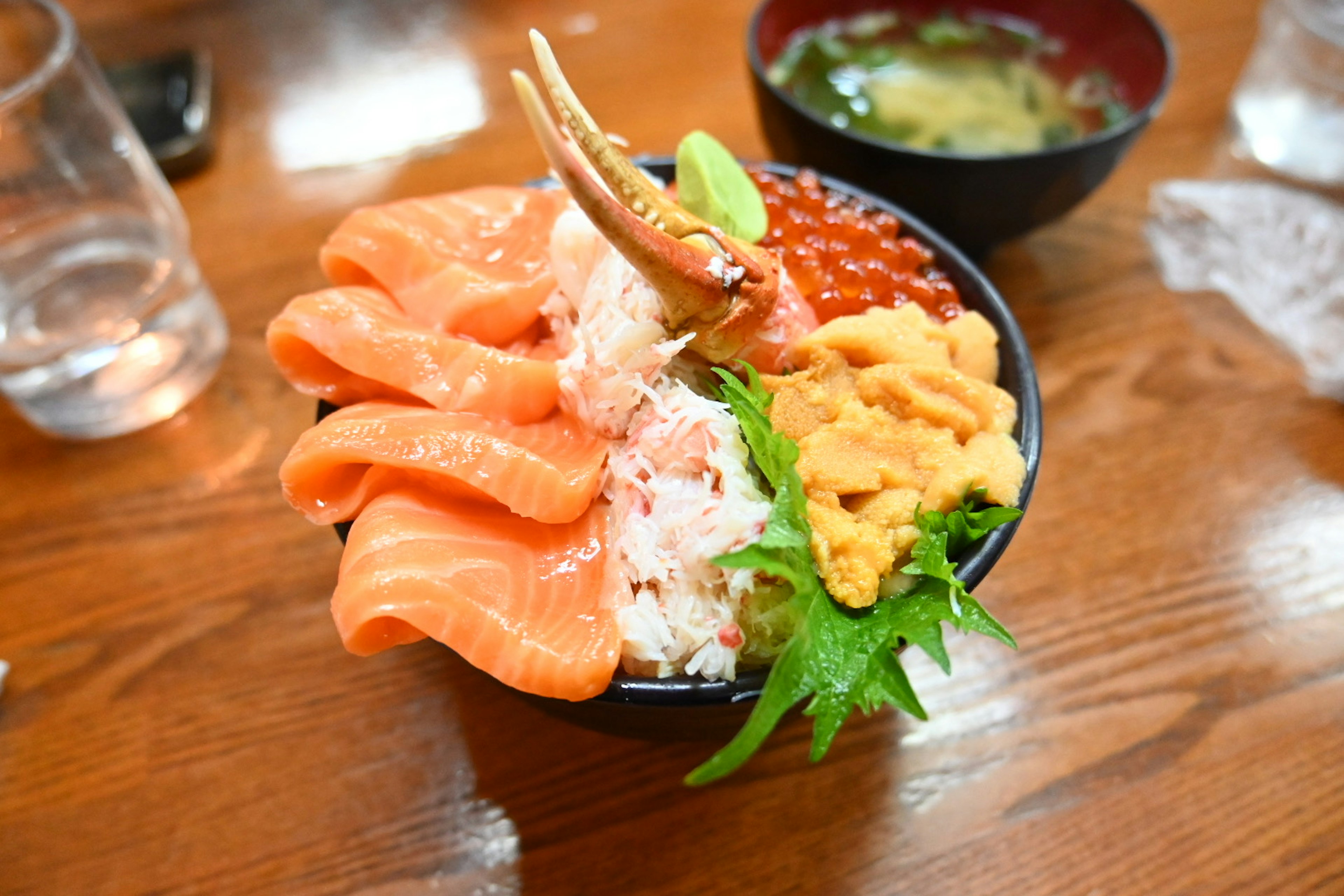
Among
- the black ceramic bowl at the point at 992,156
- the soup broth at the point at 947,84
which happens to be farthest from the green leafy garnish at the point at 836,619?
the soup broth at the point at 947,84

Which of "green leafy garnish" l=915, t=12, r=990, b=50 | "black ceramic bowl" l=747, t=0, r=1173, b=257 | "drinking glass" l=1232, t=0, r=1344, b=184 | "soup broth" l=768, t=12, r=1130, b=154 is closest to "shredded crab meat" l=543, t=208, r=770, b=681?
"black ceramic bowl" l=747, t=0, r=1173, b=257

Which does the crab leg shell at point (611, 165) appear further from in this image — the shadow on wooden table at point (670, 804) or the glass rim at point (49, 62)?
the glass rim at point (49, 62)

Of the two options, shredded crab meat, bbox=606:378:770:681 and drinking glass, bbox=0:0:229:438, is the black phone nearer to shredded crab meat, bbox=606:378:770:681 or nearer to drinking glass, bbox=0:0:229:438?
drinking glass, bbox=0:0:229:438

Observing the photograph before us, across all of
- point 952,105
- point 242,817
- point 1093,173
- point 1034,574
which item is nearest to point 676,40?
point 952,105

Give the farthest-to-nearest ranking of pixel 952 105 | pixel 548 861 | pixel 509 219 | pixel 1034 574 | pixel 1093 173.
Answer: pixel 952 105
pixel 1093 173
pixel 1034 574
pixel 509 219
pixel 548 861

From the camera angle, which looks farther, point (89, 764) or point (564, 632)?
point (89, 764)

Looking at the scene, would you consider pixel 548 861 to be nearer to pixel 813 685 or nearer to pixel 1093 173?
pixel 813 685

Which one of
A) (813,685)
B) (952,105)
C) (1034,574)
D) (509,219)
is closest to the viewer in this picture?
(813,685)
